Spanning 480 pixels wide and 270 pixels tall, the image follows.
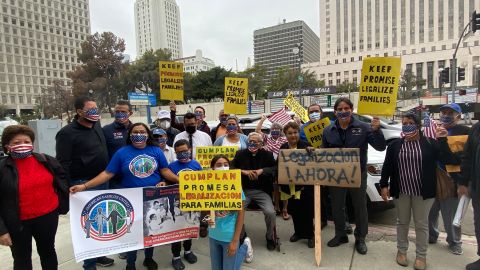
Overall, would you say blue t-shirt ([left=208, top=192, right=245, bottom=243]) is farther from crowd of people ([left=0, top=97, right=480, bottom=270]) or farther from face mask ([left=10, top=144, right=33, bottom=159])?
face mask ([left=10, top=144, right=33, bottom=159])

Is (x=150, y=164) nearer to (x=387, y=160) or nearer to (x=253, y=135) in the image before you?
(x=253, y=135)

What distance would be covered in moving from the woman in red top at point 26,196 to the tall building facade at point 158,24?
115 meters

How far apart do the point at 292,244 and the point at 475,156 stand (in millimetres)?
2397

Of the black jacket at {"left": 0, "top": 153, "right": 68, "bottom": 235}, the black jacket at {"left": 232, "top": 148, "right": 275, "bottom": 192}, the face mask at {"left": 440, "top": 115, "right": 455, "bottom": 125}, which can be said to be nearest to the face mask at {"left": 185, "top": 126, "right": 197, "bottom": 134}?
the black jacket at {"left": 232, "top": 148, "right": 275, "bottom": 192}

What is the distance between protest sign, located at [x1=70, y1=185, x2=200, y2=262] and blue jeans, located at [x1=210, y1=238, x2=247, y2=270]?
2.10ft

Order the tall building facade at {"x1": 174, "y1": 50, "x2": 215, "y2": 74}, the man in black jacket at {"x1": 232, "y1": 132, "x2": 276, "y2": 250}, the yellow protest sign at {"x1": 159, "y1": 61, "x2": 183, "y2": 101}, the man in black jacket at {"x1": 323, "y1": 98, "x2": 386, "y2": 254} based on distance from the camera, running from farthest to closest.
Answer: the tall building facade at {"x1": 174, "y1": 50, "x2": 215, "y2": 74}, the yellow protest sign at {"x1": 159, "y1": 61, "x2": 183, "y2": 101}, the man in black jacket at {"x1": 232, "y1": 132, "x2": 276, "y2": 250}, the man in black jacket at {"x1": 323, "y1": 98, "x2": 386, "y2": 254}

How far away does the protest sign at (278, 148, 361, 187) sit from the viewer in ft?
12.7

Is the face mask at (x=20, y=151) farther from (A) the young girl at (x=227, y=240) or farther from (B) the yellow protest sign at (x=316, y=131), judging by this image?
(B) the yellow protest sign at (x=316, y=131)

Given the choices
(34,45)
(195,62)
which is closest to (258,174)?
(195,62)

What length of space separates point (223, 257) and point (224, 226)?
1.10 feet

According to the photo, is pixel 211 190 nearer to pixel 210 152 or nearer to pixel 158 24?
pixel 210 152

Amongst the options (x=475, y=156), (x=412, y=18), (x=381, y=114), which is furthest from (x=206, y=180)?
(x=412, y=18)

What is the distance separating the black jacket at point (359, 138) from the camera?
13.5 ft

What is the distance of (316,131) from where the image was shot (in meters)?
4.92
